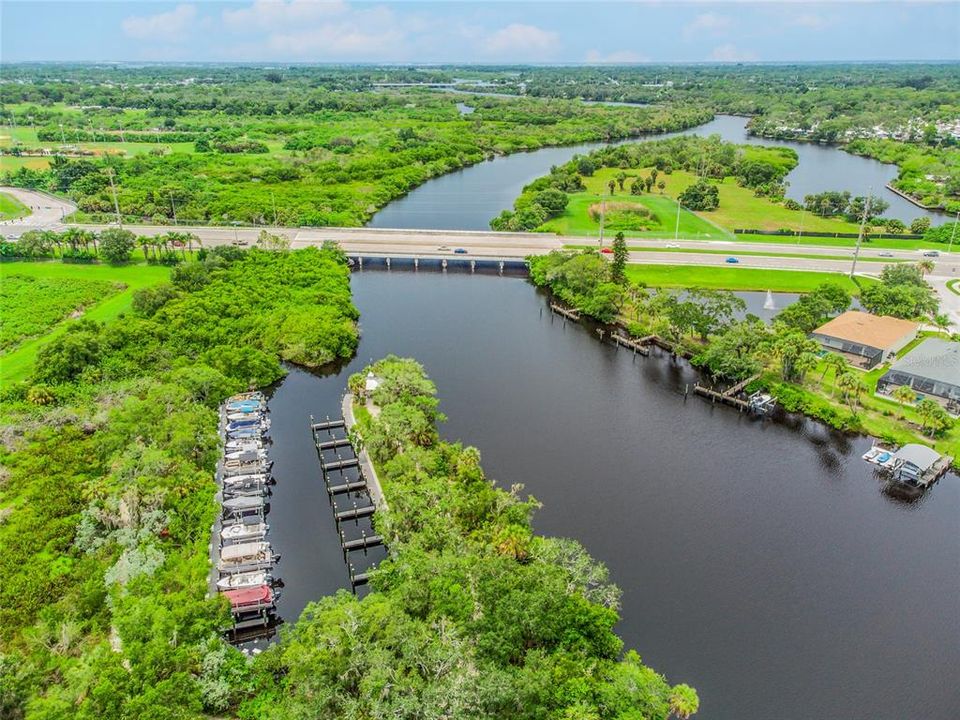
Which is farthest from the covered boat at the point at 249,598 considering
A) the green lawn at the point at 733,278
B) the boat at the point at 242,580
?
the green lawn at the point at 733,278

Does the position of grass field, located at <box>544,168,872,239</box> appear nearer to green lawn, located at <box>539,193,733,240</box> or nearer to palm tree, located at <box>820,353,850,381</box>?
Result: green lawn, located at <box>539,193,733,240</box>

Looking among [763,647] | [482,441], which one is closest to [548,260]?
[482,441]

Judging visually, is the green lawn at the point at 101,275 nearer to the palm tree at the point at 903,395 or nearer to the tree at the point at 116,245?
the tree at the point at 116,245

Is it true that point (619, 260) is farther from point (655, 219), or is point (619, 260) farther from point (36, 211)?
point (36, 211)

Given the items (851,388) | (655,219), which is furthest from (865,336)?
(655,219)

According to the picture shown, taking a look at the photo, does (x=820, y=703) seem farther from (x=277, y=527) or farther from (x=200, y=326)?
(x=200, y=326)

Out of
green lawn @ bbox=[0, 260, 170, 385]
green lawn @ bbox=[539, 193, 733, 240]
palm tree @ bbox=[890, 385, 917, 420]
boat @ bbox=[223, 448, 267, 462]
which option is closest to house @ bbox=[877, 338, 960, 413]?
palm tree @ bbox=[890, 385, 917, 420]

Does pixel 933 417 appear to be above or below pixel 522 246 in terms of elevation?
below
